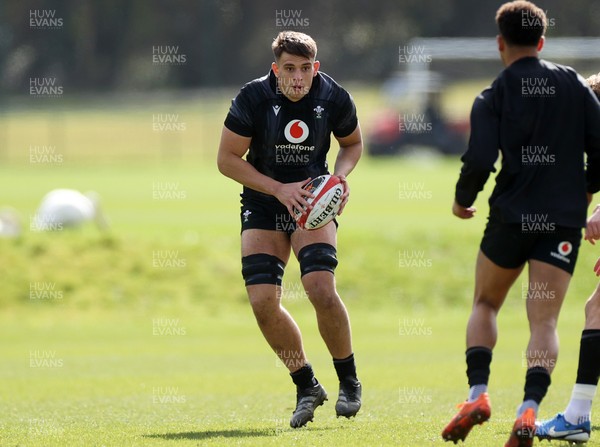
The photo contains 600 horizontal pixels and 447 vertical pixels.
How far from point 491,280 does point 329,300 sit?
1.74 metres

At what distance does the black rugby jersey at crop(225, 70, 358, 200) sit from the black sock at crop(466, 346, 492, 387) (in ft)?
7.44

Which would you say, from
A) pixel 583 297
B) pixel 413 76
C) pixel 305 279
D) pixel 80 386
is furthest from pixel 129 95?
pixel 305 279

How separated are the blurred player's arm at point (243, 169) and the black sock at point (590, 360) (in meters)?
2.13

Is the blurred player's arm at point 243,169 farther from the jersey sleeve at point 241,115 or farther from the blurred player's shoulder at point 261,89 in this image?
the blurred player's shoulder at point 261,89

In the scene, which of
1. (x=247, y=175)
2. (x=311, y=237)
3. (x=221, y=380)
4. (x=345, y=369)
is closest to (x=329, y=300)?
(x=311, y=237)

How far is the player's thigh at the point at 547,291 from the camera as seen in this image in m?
6.45

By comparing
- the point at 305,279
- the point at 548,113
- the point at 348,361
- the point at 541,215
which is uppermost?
the point at 548,113

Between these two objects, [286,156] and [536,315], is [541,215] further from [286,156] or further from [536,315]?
[286,156]

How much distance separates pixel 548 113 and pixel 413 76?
1669 inches

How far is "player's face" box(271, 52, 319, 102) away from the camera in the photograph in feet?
25.9

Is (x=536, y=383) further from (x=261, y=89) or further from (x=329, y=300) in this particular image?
(x=261, y=89)

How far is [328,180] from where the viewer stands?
26.0ft

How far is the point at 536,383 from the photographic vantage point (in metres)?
6.36

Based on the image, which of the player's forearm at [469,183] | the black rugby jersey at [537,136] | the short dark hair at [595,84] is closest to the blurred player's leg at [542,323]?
the black rugby jersey at [537,136]
